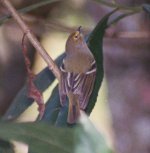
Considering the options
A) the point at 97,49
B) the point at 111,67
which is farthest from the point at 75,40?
the point at 111,67

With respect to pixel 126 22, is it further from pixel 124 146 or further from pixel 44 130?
pixel 44 130

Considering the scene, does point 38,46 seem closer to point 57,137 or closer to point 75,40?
point 75,40

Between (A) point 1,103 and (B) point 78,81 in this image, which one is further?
(A) point 1,103

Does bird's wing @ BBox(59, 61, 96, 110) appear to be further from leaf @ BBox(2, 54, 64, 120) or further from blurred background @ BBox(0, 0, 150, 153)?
blurred background @ BBox(0, 0, 150, 153)

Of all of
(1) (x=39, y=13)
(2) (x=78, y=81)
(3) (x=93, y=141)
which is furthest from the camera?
(1) (x=39, y=13)

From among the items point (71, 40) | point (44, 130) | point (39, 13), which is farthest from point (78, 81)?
point (39, 13)

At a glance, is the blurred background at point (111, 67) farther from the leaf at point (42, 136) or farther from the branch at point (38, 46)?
the leaf at point (42, 136)
